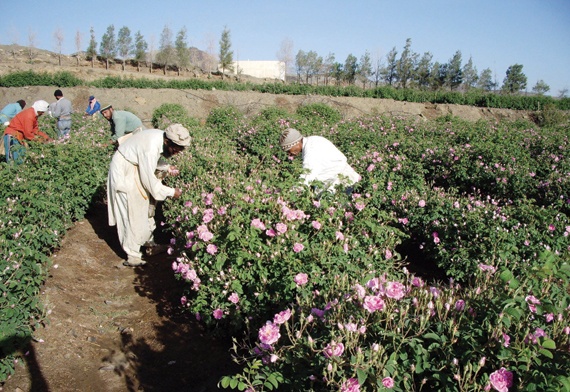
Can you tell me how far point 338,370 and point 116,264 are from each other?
4.00 metres

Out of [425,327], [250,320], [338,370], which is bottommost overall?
[250,320]

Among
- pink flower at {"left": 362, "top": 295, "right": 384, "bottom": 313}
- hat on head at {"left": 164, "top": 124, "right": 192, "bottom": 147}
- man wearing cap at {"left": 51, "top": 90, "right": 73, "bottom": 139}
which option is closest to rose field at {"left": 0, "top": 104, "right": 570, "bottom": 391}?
pink flower at {"left": 362, "top": 295, "right": 384, "bottom": 313}

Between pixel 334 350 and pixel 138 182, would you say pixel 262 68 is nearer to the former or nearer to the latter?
pixel 138 182

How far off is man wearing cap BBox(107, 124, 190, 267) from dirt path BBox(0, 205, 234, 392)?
416 millimetres

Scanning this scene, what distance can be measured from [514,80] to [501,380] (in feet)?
159

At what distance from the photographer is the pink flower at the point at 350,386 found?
4.63ft

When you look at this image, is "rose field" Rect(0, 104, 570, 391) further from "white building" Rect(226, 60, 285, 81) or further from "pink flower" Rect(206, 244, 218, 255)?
"white building" Rect(226, 60, 285, 81)

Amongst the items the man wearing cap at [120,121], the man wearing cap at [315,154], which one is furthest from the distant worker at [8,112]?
the man wearing cap at [315,154]

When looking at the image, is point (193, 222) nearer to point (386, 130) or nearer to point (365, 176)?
point (365, 176)

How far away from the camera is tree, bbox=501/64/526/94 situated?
4122 centimetres

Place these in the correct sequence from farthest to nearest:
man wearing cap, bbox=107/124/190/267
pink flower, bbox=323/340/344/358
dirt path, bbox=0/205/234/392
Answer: man wearing cap, bbox=107/124/190/267 → dirt path, bbox=0/205/234/392 → pink flower, bbox=323/340/344/358

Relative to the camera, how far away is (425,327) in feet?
5.64

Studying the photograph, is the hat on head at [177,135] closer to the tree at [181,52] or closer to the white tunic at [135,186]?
the white tunic at [135,186]

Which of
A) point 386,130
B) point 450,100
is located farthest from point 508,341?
point 450,100
